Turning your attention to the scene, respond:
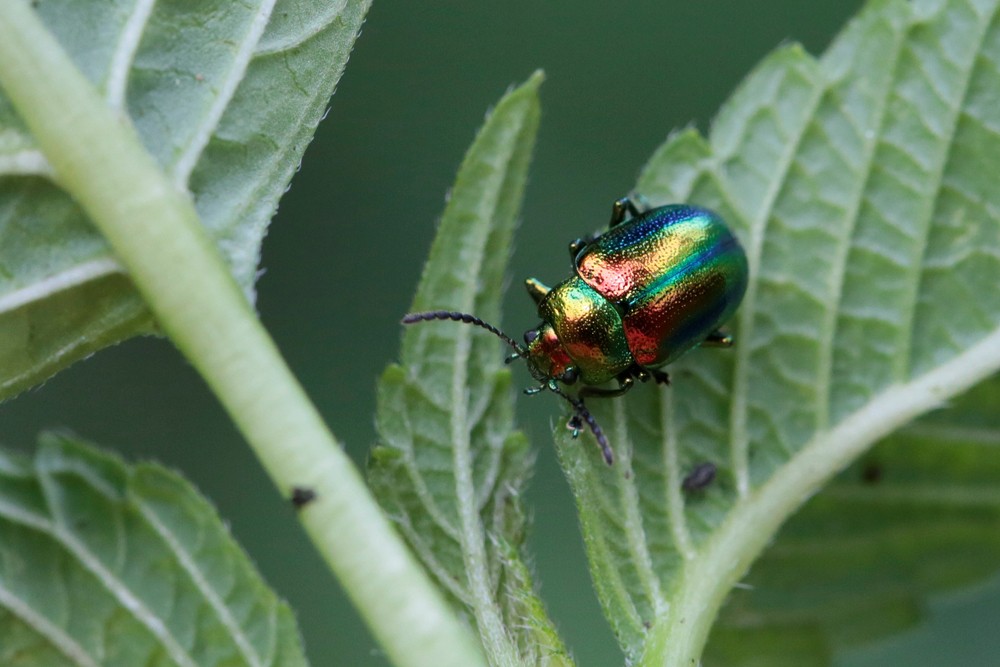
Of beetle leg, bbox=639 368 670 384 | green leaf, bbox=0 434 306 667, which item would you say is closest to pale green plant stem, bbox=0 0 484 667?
green leaf, bbox=0 434 306 667

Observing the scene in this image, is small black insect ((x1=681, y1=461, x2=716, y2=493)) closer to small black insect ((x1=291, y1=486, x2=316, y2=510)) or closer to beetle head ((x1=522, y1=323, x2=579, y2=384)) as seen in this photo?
beetle head ((x1=522, y1=323, x2=579, y2=384))

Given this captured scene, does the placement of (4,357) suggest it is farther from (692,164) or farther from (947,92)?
(947,92)

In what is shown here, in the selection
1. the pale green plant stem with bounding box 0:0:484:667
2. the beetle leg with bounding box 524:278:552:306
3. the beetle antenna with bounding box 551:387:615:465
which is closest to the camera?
the pale green plant stem with bounding box 0:0:484:667

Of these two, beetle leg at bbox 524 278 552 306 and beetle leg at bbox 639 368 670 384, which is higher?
beetle leg at bbox 524 278 552 306

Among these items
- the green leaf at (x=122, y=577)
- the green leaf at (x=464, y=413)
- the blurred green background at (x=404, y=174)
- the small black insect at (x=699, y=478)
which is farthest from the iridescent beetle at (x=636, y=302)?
the blurred green background at (x=404, y=174)

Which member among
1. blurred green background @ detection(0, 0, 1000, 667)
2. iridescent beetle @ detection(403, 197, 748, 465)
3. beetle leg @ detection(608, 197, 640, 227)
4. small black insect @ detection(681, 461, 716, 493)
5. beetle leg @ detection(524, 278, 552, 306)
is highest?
blurred green background @ detection(0, 0, 1000, 667)

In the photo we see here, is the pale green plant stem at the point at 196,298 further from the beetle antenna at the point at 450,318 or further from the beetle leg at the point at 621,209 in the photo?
the beetle leg at the point at 621,209

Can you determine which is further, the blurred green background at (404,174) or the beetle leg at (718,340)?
the blurred green background at (404,174)

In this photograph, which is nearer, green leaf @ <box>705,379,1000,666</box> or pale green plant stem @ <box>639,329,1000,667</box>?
pale green plant stem @ <box>639,329,1000,667</box>
